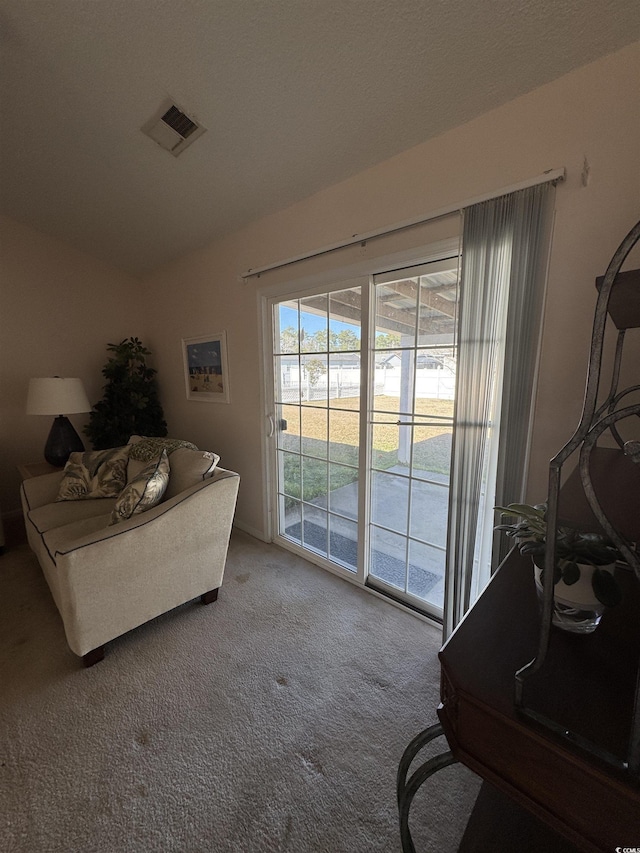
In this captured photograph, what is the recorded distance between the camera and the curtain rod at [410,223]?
1.22m

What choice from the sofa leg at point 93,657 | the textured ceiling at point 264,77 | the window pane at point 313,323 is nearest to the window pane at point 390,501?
the window pane at point 313,323

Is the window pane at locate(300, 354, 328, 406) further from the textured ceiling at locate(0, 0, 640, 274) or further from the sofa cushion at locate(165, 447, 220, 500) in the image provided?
the textured ceiling at locate(0, 0, 640, 274)

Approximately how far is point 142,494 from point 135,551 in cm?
29

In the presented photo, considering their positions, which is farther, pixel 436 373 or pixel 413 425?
pixel 413 425

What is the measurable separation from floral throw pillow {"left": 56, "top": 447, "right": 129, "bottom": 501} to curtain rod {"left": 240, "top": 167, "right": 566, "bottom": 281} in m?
1.62

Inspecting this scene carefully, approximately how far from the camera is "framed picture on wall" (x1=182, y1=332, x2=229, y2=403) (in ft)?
8.92

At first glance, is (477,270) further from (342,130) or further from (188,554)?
(188,554)

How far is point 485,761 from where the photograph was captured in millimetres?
521

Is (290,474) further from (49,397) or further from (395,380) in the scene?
(49,397)

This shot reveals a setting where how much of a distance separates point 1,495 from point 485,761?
161 inches

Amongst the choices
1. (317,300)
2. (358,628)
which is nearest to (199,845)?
(358,628)

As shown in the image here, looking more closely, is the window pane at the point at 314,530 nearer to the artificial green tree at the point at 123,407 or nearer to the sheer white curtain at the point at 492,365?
the sheer white curtain at the point at 492,365

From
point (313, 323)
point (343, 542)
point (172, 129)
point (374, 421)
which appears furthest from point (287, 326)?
point (343, 542)

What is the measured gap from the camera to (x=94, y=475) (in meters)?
2.35
